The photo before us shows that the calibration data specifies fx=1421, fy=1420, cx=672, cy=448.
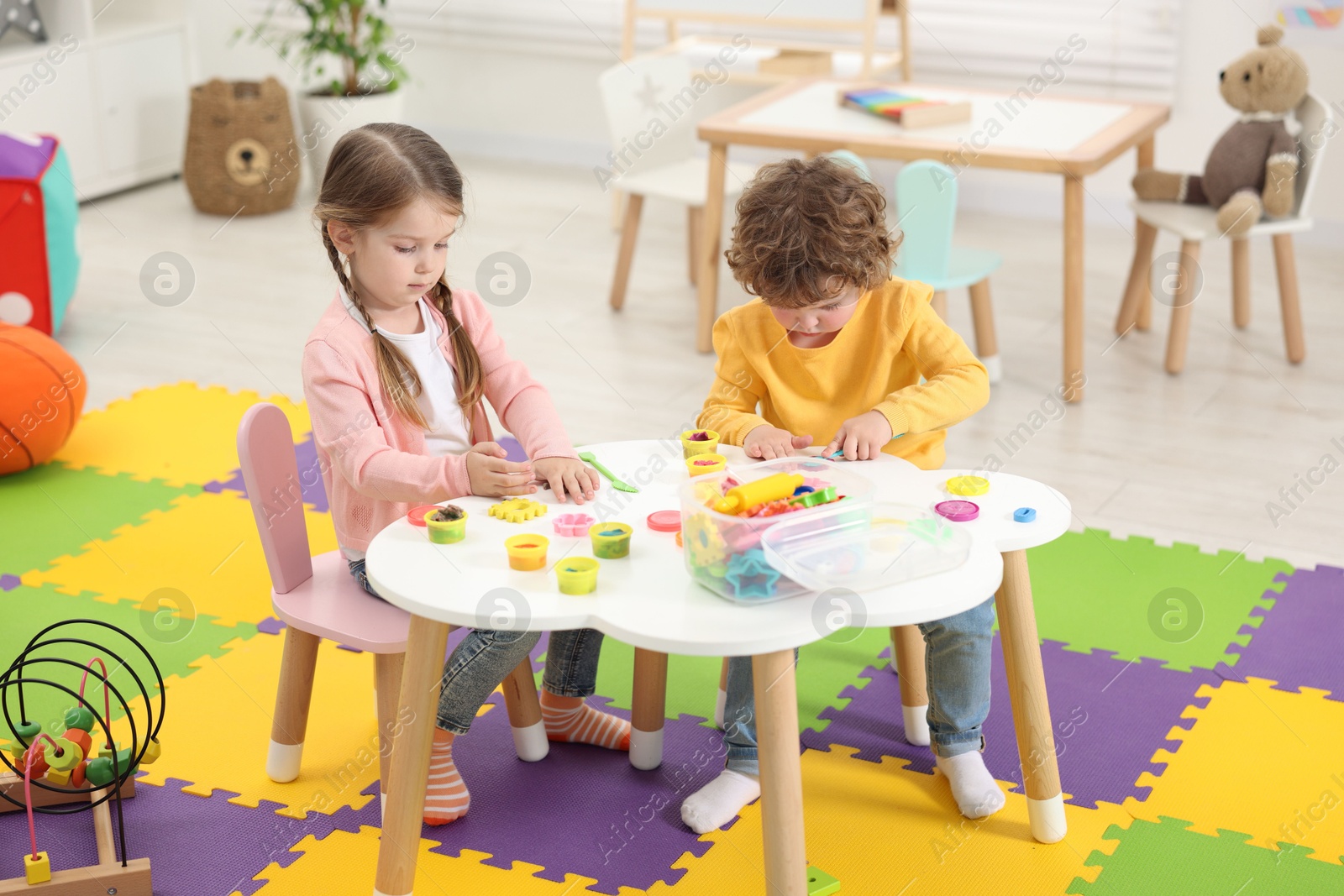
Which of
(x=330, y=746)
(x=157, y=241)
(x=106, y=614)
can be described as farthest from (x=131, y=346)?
(x=330, y=746)

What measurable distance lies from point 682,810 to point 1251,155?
2180 mm

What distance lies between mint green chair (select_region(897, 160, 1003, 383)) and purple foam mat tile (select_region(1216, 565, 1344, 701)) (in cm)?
92

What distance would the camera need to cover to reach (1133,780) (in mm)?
1799

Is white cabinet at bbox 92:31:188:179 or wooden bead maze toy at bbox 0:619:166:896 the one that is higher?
white cabinet at bbox 92:31:188:179

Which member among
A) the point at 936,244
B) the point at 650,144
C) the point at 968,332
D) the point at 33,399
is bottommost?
the point at 968,332

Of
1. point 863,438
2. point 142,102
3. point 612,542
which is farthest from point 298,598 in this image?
point 142,102

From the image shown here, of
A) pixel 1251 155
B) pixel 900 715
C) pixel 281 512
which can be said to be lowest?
pixel 900 715

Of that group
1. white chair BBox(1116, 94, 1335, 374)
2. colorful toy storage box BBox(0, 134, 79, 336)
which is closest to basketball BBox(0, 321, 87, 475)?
colorful toy storage box BBox(0, 134, 79, 336)

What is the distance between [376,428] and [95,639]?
0.84 meters

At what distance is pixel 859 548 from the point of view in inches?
52.8

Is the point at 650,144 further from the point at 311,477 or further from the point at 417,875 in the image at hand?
the point at 417,875

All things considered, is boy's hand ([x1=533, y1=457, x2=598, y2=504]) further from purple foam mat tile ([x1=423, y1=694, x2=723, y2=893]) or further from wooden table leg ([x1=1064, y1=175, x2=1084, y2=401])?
wooden table leg ([x1=1064, y1=175, x2=1084, y2=401])

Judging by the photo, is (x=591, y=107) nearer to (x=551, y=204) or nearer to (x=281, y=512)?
(x=551, y=204)

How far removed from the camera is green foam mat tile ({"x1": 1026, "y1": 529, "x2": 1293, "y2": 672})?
6.99 feet
